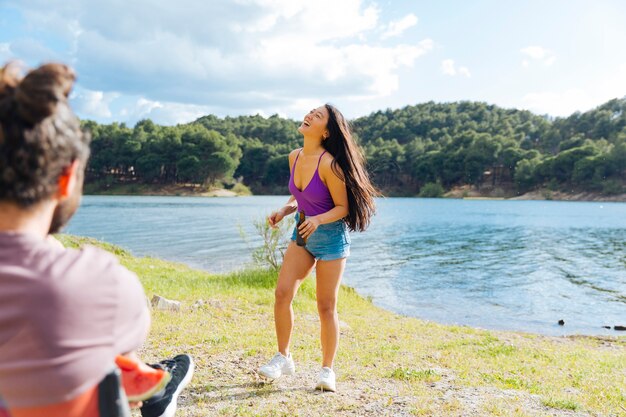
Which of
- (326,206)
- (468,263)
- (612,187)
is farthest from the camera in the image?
(612,187)

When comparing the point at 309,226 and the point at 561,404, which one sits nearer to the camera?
the point at 309,226

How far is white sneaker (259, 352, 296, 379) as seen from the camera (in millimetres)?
4910

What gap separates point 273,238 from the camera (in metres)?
14.2

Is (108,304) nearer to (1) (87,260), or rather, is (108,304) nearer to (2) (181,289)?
(1) (87,260)

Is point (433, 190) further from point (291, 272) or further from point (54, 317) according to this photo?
point (54, 317)

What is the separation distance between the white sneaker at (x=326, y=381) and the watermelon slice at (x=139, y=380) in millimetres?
3105

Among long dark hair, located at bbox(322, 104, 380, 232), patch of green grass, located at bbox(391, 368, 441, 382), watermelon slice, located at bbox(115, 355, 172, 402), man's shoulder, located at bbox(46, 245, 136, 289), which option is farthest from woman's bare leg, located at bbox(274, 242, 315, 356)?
man's shoulder, located at bbox(46, 245, 136, 289)

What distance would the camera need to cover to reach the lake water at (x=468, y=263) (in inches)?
656

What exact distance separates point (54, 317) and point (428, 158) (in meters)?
123

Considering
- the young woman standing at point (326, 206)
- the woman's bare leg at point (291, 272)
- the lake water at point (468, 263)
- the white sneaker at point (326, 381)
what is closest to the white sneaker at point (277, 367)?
the young woman standing at point (326, 206)

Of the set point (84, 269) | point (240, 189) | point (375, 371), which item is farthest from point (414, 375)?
point (240, 189)

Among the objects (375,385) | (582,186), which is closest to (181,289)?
(375,385)

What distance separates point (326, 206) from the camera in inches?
186

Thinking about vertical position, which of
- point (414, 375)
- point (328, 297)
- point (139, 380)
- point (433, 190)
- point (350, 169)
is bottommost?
point (433, 190)
